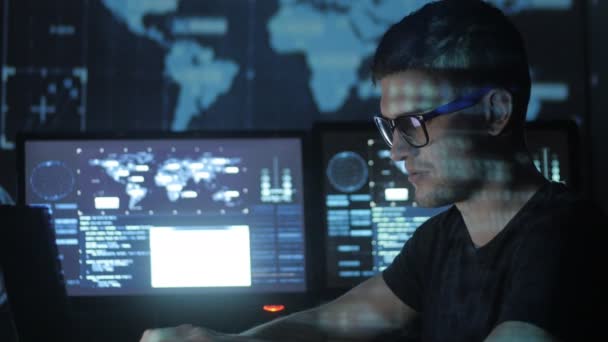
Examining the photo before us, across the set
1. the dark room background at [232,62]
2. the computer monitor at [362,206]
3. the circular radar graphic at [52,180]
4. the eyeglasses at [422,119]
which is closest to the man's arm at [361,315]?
the computer monitor at [362,206]

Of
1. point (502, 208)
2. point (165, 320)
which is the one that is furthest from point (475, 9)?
point (165, 320)

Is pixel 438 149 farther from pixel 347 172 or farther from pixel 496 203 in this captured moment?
pixel 347 172

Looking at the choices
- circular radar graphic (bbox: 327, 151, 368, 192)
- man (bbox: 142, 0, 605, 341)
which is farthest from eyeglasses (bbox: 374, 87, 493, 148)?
circular radar graphic (bbox: 327, 151, 368, 192)

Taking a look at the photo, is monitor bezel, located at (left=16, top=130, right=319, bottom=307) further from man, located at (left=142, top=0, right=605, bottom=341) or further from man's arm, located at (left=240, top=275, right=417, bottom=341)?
man, located at (left=142, top=0, right=605, bottom=341)

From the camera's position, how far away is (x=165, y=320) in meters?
1.44

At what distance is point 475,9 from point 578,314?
1.64 feet

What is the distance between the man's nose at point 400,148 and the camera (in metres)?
0.99

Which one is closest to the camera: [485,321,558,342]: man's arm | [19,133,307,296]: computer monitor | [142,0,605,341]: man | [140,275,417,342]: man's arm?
[485,321,558,342]: man's arm

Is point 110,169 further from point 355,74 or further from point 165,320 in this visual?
point 355,74

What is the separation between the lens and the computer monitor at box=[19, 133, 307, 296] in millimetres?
1427

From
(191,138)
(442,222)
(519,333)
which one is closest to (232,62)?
(191,138)

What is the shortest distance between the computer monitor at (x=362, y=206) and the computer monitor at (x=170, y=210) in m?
0.09

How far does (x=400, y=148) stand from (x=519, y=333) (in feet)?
1.19

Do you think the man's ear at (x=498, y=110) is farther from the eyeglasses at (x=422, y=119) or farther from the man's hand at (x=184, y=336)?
the man's hand at (x=184, y=336)
